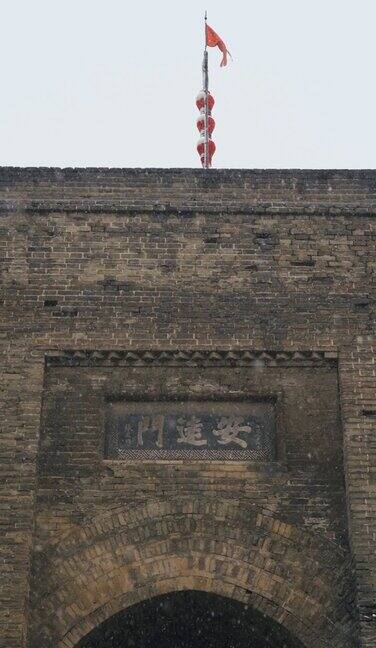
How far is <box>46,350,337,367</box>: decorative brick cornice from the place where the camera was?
10.9 metres

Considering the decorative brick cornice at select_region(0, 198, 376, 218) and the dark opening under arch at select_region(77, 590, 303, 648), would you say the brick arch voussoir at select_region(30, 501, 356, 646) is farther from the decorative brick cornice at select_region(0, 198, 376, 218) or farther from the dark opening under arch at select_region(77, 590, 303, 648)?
the decorative brick cornice at select_region(0, 198, 376, 218)

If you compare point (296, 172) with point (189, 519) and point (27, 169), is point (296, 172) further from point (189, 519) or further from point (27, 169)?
point (189, 519)

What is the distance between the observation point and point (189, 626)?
427 inches

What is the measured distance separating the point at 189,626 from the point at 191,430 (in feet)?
6.36

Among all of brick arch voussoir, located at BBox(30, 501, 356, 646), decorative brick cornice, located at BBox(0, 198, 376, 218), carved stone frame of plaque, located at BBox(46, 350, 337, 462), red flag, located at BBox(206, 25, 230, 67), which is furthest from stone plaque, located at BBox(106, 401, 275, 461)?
red flag, located at BBox(206, 25, 230, 67)

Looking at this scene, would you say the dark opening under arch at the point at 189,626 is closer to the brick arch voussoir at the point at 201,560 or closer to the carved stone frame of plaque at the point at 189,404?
the brick arch voussoir at the point at 201,560

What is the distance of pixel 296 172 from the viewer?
11.8 meters

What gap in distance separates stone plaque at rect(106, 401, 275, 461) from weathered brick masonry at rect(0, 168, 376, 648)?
0.32 feet

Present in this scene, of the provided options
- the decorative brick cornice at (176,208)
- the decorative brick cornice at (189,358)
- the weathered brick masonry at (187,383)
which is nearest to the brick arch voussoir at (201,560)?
the weathered brick masonry at (187,383)

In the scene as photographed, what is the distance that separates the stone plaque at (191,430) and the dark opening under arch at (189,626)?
1342mm

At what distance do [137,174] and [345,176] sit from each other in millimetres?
2186

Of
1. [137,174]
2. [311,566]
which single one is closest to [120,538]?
[311,566]

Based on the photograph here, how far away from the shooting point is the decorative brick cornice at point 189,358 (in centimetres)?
1088

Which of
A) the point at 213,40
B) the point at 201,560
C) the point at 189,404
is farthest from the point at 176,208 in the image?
the point at 213,40
